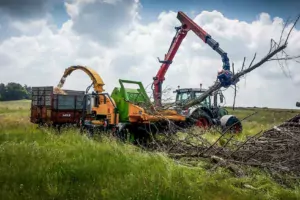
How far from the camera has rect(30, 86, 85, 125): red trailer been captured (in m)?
13.9

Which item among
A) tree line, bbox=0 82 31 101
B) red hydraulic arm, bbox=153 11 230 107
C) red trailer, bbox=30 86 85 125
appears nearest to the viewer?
red trailer, bbox=30 86 85 125

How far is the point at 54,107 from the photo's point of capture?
13.9 meters

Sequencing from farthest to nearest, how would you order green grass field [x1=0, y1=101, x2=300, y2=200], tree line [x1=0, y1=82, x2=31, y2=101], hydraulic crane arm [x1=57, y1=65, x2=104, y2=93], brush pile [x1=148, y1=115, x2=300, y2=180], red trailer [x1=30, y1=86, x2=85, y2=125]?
tree line [x1=0, y1=82, x2=31, y2=101] < red trailer [x1=30, y1=86, x2=85, y2=125] < hydraulic crane arm [x1=57, y1=65, x2=104, y2=93] < brush pile [x1=148, y1=115, x2=300, y2=180] < green grass field [x1=0, y1=101, x2=300, y2=200]

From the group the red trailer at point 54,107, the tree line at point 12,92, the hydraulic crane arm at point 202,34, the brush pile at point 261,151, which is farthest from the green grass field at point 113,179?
the tree line at point 12,92

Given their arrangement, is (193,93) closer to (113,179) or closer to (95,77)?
(95,77)

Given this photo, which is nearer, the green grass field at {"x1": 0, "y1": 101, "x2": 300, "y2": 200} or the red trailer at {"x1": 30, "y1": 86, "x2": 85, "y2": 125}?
the green grass field at {"x1": 0, "y1": 101, "x2": 300, "y2": 200}

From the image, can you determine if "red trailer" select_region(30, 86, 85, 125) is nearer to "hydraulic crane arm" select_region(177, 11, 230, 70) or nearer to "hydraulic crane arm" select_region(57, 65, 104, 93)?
"hydraulic crane arm" select_region(57, 65, 104, 93)

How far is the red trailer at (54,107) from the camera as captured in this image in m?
13.9

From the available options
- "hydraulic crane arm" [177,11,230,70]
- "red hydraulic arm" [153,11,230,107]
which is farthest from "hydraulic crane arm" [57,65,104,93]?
"hydraulic crane arm" [177,11,230,70]

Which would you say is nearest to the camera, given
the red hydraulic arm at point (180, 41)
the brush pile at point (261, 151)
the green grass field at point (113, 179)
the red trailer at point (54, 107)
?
the green grass field at point (113, 179)

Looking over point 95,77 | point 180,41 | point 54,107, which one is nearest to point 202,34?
point 180,41

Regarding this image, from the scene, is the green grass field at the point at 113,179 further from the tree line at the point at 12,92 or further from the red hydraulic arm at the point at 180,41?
the tree line at the point at 12,92

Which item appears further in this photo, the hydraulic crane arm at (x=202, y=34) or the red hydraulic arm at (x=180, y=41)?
the red hydraulic arm at (x=180, y=41)

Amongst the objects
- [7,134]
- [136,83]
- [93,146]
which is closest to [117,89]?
[136,83]
